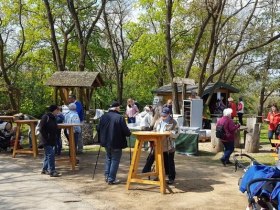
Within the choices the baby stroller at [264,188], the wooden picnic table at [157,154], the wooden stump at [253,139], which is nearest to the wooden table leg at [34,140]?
the wooden picnic table at [157,154]

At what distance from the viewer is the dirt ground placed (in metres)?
7.14

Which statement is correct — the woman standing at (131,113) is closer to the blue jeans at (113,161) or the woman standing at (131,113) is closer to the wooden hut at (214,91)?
the wooden hut at (214,91)

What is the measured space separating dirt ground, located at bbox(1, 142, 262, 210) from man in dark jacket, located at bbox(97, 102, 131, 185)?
0.40 metres

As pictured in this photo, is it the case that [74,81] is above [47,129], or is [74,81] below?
above

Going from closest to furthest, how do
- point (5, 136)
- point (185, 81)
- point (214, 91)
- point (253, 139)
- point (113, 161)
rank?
point (113, 161) < point (5, 136) < point (253, 139) < point (185, 81) < point (214, 91)

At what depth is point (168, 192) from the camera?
7.95 metres

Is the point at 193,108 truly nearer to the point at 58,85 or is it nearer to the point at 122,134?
the point at 58,85

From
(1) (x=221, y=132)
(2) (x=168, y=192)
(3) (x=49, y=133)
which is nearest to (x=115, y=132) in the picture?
(2) (x=168, y=192)

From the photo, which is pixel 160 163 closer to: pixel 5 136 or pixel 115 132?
pixel 115 132

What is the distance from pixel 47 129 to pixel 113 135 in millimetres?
1757

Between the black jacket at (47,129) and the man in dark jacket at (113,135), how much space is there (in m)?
1.31

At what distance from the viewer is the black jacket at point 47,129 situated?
927 centimetres

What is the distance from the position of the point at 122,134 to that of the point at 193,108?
9.14m

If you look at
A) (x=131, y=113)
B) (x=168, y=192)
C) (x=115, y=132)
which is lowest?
(x=168, y=192)
